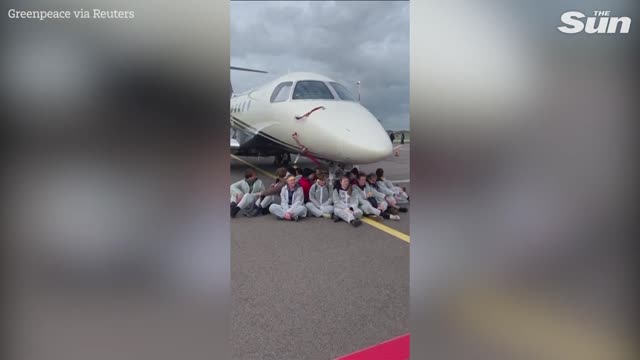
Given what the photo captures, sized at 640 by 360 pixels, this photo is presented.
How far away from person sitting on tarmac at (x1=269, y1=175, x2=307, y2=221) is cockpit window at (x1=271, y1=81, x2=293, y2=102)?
3071mm

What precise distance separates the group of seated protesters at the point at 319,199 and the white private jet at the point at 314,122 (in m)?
0.56

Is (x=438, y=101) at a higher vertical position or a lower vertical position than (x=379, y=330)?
higher

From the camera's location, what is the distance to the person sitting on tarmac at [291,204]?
6.47 m

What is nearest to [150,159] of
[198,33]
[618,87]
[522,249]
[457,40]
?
[198,33]

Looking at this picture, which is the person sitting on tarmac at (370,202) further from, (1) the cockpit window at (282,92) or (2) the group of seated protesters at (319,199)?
(1) the cockpit window at (282,92)

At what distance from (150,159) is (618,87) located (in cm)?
203

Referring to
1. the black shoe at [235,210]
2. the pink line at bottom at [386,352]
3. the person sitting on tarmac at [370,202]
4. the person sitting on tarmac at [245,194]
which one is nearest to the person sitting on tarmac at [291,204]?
the person sitting on tarmac at [245,194]

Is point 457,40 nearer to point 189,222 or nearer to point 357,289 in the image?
point 189,222

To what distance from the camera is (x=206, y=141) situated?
1.64m

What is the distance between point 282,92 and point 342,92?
5.41 feet

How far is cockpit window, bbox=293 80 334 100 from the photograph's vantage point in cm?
847

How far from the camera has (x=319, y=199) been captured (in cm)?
690

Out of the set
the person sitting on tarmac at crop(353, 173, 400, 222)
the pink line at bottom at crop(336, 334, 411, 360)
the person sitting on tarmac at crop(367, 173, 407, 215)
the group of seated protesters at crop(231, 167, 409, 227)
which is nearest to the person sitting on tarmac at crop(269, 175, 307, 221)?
the group of seated protesters at crop(231, 167, 409, 227)

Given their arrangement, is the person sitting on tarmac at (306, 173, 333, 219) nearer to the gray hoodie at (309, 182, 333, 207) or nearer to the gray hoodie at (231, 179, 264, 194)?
the gray hoodie at (309, 182, 333, 207)
